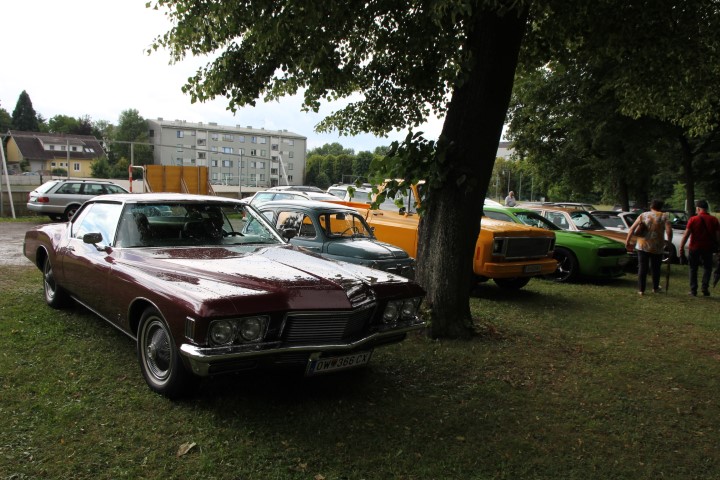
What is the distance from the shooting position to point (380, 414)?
4016 millimetres

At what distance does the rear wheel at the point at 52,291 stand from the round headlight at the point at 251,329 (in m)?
3.92

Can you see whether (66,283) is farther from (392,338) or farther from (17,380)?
(392,338)

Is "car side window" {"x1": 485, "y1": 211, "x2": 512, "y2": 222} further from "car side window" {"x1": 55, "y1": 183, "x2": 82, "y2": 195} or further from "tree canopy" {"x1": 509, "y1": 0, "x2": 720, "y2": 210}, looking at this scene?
"car side window" {"x1": 55, "y1": 183, "x2": 82, "y2": 195}

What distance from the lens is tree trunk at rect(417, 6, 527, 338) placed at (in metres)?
5.96

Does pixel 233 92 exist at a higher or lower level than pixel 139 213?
higher

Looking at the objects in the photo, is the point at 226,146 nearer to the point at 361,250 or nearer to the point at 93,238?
the point at 361,250

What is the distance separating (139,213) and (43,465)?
100 inches

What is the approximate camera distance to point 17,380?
4238 millimetres

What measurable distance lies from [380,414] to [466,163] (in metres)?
3.20

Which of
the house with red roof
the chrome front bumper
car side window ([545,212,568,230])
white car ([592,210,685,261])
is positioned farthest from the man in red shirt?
the house with red roof

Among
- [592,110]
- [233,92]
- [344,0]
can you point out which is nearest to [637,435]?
[344,0]

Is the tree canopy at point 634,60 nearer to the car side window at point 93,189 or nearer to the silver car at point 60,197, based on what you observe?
the car side window at point 93,189

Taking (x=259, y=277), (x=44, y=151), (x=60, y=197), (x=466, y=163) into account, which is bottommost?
(x=259, y=277)

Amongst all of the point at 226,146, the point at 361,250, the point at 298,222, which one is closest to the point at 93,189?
the point at 298,222
